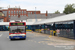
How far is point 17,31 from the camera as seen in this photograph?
19656mm

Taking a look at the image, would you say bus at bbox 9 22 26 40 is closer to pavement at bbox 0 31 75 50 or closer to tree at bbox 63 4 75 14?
pavement at bbox 0 31 75 50

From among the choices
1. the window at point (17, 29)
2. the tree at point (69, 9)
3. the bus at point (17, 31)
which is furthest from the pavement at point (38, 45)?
the tree at point (69, 9)

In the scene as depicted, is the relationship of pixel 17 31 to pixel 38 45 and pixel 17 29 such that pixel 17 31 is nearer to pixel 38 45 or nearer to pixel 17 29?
pixel 17 29

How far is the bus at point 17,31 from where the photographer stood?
19.5 metres

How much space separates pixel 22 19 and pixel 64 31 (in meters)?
54.5

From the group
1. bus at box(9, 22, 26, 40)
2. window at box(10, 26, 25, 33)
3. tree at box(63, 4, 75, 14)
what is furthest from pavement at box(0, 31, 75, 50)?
tree at box(63, 4, 75, 14)

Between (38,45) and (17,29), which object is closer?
(38,45)

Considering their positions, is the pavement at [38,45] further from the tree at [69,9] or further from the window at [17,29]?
the tree at [69,9]

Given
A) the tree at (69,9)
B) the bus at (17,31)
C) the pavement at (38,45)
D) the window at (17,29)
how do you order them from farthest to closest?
the tree at (69,9) < the window at (17,29) < the bus at (17,31) < the pavement at (38,45)

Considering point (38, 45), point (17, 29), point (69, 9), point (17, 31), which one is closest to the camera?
point (38, 45)

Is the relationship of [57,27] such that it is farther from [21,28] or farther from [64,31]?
[21,28]

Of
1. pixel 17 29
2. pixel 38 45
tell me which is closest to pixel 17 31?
pixel 17 29

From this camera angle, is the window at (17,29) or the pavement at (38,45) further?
the window at (17,29)

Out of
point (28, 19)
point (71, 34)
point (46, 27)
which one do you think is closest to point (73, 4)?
point (28, 19)
